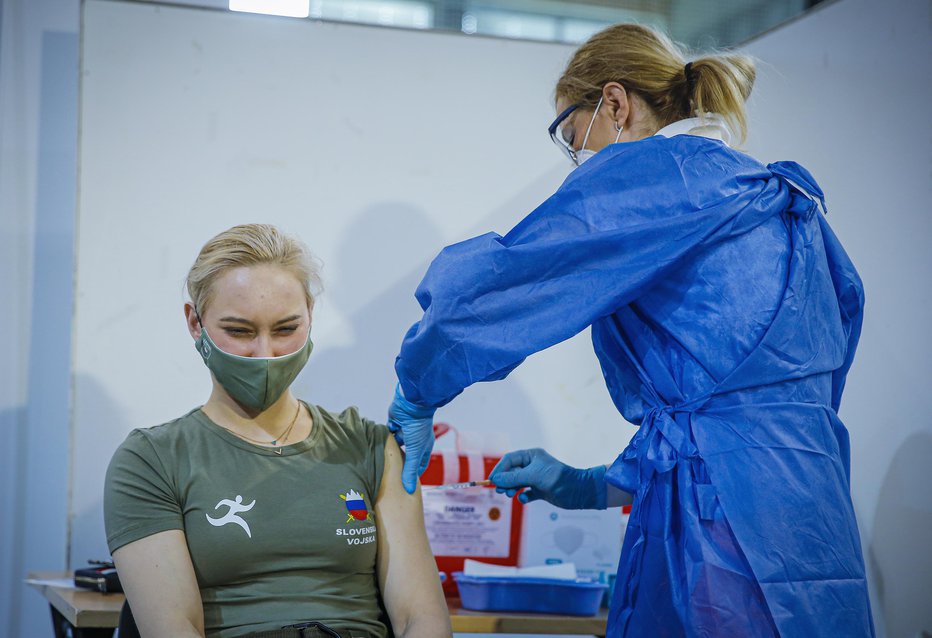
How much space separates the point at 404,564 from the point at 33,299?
5.62 ft

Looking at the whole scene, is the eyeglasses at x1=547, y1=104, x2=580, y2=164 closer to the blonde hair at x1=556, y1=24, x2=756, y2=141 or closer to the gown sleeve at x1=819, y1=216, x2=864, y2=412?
the blonde hair at x1=556, y1=24, x2=756, y2=141

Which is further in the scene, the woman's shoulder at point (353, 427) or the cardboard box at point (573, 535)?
the cardboard box at point (573, 535)

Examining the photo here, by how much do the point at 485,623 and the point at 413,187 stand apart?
4.59 ft

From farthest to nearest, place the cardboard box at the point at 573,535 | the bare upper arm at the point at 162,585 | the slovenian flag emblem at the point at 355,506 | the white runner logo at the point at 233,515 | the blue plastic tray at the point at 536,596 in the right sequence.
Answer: the cardboard box at the point at 573,535
the blue plastic tray at the point at 536,596
the slovenian flag emblem at the point at 355,506
the white runner logo at the point at 233,515
the bare upper arm at the point at 162,585

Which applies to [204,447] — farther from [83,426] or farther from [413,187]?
[413,187]

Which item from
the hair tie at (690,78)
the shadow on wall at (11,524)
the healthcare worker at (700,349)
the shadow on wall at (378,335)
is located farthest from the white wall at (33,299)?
the hair tie at (690,78)

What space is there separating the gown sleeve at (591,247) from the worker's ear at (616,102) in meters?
0.20

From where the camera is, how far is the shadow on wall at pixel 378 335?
2822 millimetres

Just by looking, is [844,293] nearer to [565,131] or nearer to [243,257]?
[565,131]

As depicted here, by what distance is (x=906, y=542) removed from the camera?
232 centimetres

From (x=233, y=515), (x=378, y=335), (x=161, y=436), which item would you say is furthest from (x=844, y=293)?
Result: (x=378, y=335)

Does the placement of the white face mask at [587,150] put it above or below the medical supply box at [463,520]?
above

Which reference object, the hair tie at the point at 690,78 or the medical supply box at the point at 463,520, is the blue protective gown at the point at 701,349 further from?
the medical supply box at the point at 463,520

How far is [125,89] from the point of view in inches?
106
